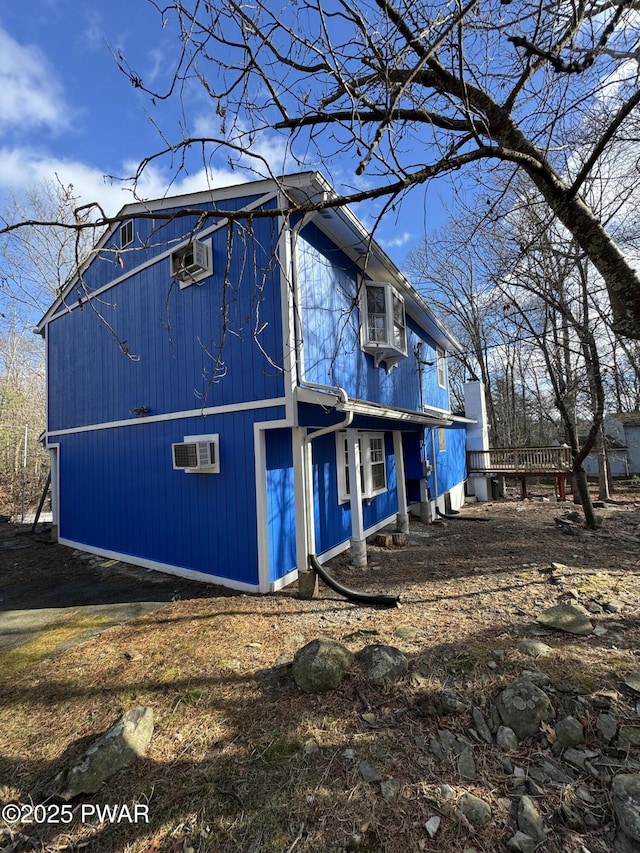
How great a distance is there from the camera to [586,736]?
2160mm

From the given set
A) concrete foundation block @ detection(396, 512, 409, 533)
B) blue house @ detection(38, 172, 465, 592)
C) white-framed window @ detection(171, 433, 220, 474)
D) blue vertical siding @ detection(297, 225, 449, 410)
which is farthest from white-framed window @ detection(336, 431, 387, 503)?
white-framed window @ detection(171, 433, 220, 474)

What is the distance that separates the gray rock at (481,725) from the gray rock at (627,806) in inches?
23.8

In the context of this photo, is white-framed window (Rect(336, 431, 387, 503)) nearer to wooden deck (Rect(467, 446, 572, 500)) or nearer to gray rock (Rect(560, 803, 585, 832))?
gray rock (Rect(560, 803, 585, 832))

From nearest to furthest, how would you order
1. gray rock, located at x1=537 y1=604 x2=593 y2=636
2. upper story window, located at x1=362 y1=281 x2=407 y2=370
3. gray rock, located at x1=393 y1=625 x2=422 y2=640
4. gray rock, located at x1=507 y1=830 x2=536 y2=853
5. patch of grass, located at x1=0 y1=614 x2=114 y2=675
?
gray rock, located at x1=507 y1=830 x2=536 y2=853 → gray rock, located at x1=537 y1=604 x2=593 y2=636 → gray rock, located at x1=393 y1=625 x2=422 y2=640 → patch of grass, located at x1=0 y1=614 x2=114 y2=675 → upper story window, located at x1=362 y1=281 x2=407 y2=370

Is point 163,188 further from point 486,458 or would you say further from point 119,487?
point 486,458

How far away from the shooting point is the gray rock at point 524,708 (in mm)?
2250

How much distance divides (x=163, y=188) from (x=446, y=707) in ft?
13.5

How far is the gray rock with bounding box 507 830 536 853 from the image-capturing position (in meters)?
1.65

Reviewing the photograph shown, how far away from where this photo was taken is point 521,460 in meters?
14.1

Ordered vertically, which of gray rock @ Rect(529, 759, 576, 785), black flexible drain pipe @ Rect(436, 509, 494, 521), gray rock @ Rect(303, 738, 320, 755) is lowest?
black flexible drain pipe @ Rect(436, 509, 494, 521)

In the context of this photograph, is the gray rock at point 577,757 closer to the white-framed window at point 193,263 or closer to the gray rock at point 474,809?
the gray rock at point 474,809

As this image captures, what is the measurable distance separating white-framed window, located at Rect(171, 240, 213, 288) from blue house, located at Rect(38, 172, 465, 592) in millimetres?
30

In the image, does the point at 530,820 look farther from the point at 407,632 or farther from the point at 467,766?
the point at 407,632

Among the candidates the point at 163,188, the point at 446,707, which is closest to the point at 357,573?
the point at 446,707
